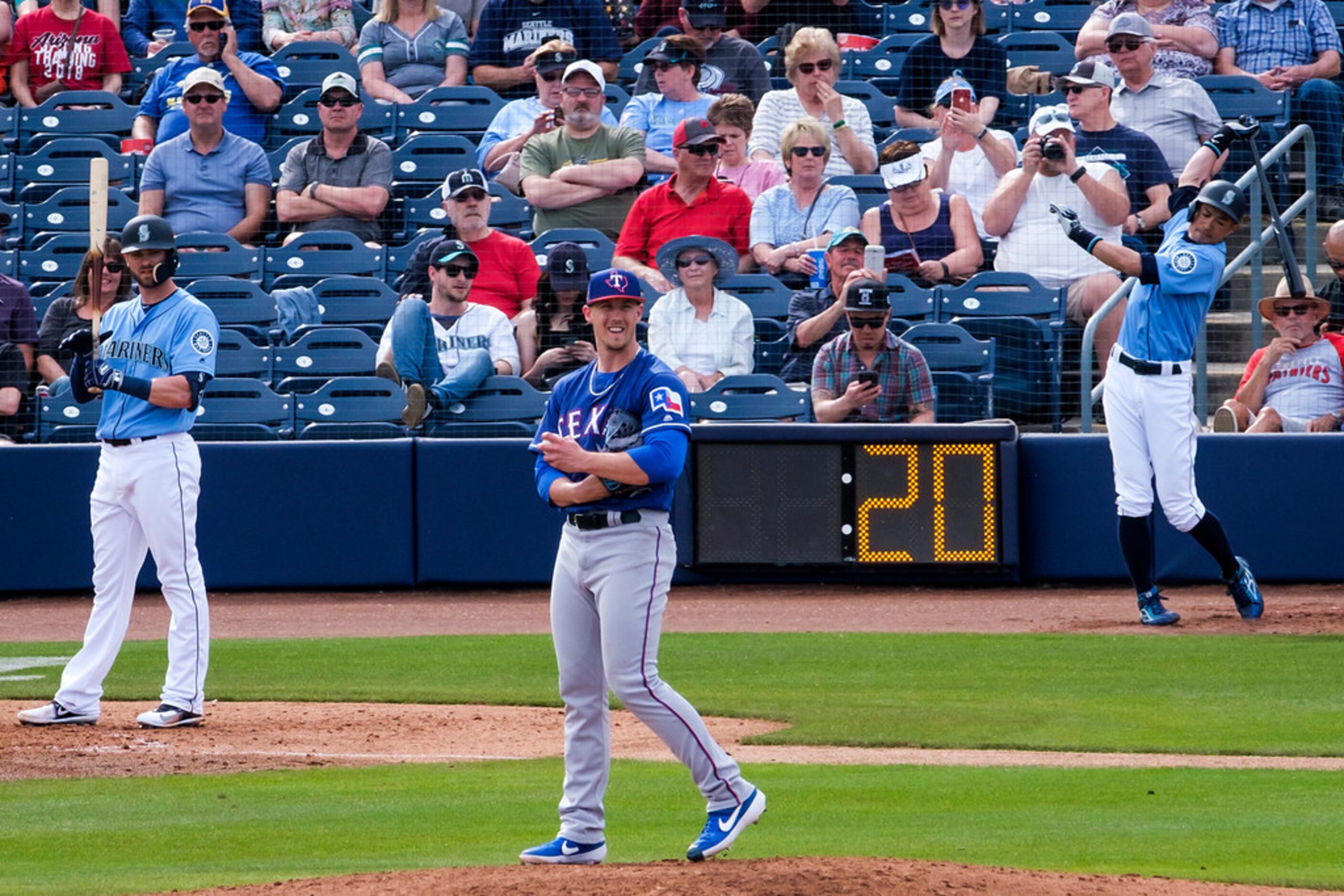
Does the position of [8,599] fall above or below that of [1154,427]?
below

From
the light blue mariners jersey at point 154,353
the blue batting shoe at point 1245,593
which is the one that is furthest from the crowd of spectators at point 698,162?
the light blue mariners jersey at point 154,353

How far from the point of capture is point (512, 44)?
48.7ft

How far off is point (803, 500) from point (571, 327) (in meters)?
1.92

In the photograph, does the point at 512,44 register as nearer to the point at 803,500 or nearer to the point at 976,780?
the point at 803,500

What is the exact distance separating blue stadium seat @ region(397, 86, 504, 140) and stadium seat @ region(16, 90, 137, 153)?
2.28 m

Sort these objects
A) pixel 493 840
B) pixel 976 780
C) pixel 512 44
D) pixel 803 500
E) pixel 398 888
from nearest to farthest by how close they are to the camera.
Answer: pixel 398 888
pixel 493 840
pixel 976 780
pixel 803 500
pixel 512 44

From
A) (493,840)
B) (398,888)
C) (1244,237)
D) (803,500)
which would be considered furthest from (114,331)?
(1244,237)

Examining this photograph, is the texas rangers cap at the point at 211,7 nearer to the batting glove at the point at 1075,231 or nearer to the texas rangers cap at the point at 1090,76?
the texas rangers cap at the point at 1090,76

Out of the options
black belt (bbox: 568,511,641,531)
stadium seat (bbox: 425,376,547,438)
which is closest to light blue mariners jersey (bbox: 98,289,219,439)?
black belt (bbox: 568,511,641,531)

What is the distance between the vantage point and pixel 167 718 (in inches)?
301

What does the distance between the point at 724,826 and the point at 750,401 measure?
22.3 ft

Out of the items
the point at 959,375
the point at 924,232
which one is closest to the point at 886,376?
the point at 959,375

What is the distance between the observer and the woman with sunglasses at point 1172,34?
13.8 metres

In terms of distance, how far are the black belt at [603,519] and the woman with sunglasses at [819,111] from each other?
8.34 metres
